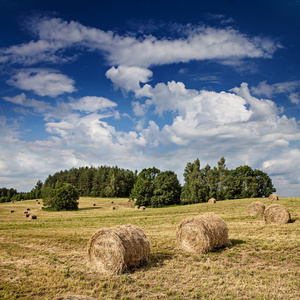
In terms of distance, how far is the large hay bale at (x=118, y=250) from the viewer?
35.0ft

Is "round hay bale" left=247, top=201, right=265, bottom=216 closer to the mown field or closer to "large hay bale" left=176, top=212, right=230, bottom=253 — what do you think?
the mown field

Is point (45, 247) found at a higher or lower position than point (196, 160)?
lower

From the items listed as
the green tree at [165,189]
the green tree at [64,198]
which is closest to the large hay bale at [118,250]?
the green tree at [165,189]

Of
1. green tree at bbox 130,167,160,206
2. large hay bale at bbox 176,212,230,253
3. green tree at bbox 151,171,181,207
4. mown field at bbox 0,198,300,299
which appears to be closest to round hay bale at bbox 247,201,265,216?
mown field at bbox 0,198,300,299

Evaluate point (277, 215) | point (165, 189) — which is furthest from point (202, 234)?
point (165, 189)

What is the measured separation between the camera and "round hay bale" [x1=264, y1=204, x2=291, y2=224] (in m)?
20.7

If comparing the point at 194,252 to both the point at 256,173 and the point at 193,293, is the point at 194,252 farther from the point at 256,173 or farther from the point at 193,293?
the point at 256,173

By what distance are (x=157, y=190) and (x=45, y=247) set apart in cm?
4977

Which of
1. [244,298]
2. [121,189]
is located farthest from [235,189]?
[244,298]

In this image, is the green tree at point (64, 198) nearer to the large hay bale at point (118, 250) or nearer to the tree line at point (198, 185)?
the tree line at point (198, 185)

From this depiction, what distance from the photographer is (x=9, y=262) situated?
39.7ft

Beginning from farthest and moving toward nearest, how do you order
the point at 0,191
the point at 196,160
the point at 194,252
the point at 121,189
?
1. the point at 0,191
2. the point at 121,189
3. the point at 196,160
4. the point at 194,252

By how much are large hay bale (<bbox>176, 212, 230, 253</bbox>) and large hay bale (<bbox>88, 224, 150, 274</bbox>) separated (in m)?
3.02

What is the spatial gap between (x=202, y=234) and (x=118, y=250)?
16.0ft
